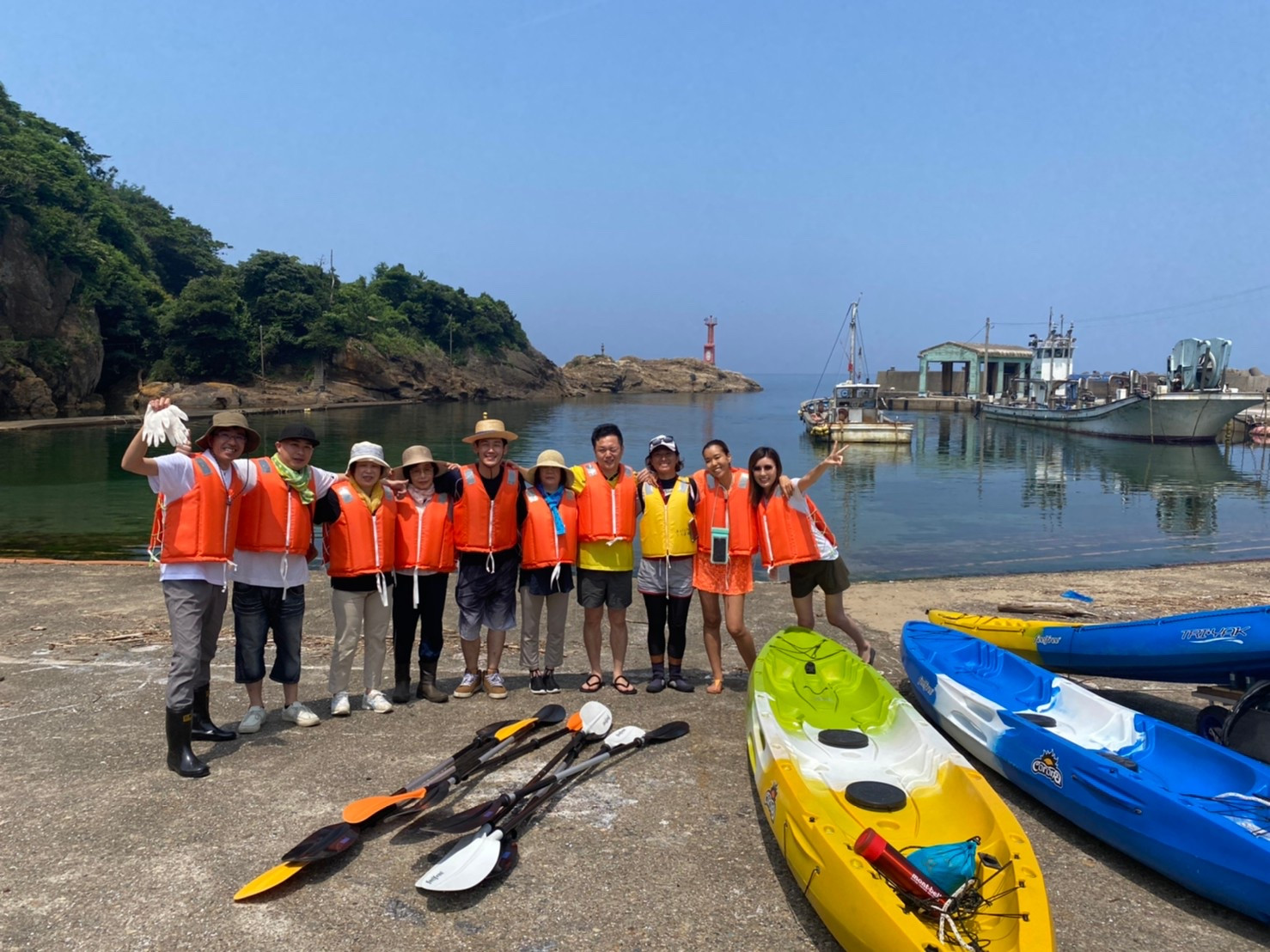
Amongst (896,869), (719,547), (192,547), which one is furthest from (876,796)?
(192,547)

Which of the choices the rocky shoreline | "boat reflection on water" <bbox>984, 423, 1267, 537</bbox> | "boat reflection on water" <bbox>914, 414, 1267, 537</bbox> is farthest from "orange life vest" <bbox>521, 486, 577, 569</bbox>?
the rocky shoreline

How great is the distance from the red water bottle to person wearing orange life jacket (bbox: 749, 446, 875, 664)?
3070mm

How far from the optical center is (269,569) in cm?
544

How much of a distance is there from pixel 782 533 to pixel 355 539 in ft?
10.9

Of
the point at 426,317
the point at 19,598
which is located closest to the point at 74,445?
the point at 19,598

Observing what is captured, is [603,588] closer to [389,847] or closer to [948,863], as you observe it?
[389,847]

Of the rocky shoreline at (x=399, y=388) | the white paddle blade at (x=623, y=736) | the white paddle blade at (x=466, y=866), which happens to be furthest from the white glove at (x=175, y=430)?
the rocky shoreline at (x=399, y=388)

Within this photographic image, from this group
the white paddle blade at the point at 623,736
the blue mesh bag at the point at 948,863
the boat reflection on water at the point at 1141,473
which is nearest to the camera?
the blue mesh bag at the point at 948,863

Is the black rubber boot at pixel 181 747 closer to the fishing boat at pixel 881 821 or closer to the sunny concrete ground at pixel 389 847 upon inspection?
the sunny concrete ground at pixel 389 847

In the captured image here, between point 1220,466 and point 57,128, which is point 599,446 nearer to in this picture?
point 1220,466

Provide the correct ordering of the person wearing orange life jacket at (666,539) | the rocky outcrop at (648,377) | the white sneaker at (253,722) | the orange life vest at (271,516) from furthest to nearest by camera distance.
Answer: the rocky outcrop at (648,377) → the person wearing orange life jacket at (666,539) → the white sneaker at (253,722) → the orange life vest at (271,516)

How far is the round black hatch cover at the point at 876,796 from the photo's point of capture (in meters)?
4.31

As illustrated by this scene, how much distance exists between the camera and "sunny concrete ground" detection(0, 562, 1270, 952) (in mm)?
3701

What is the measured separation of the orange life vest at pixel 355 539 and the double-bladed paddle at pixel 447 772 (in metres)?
1.52
